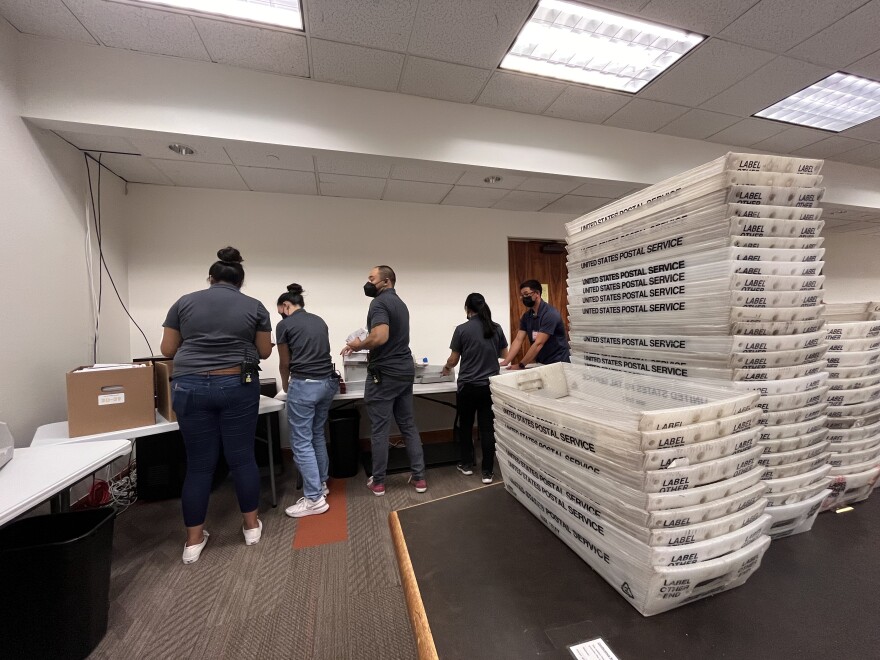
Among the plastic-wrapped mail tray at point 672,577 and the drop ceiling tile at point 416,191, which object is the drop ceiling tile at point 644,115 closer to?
the drop ceiling tile at point 416,191

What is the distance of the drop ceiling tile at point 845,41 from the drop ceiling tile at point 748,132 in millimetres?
600

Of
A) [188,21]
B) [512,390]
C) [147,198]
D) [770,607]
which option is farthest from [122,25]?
[770,607]

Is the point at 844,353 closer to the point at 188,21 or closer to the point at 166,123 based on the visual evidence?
the point at 188,21

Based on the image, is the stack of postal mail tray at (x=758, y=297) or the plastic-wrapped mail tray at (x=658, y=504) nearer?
the plastic-wrapped mail tray at (x=658, y=504)

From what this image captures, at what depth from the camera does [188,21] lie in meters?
1.68

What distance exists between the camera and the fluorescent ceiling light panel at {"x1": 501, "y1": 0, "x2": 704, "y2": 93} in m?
1.79

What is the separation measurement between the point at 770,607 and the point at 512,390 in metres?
0.46

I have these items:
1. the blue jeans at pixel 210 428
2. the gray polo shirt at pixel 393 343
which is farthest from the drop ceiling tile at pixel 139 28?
the blue jeans at pixel 210 428

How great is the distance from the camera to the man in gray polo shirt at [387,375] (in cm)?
222

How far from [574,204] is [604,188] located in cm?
49

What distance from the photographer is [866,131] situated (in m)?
2.86

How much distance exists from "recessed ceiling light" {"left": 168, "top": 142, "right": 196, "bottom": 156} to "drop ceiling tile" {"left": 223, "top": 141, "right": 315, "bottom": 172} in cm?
23

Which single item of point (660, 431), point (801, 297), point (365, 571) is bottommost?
point (365, 571)

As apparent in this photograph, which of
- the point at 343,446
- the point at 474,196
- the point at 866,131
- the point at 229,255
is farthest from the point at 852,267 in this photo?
the point at 229,255
